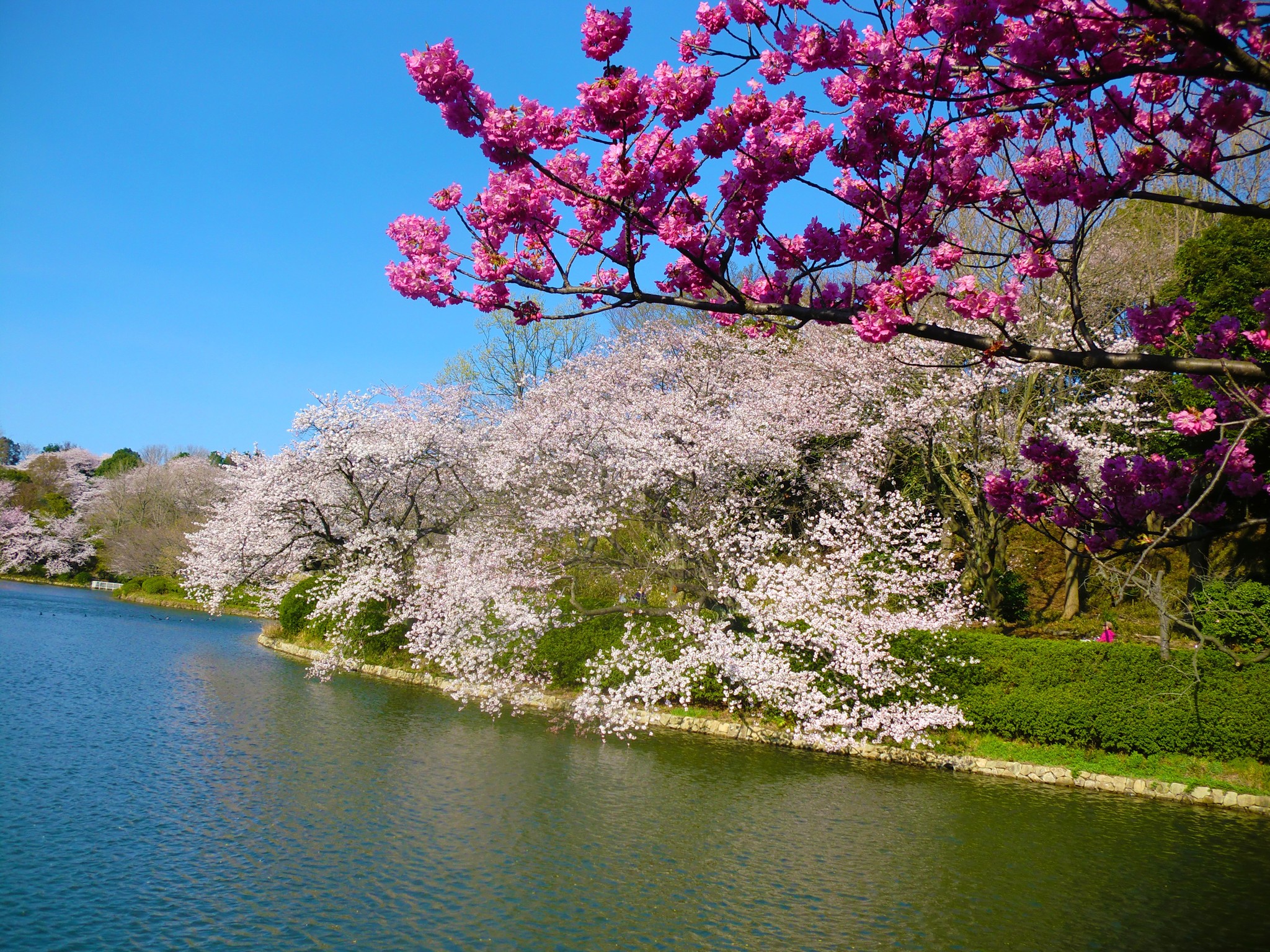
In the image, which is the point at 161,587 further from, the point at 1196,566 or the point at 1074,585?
the point at 1196,566

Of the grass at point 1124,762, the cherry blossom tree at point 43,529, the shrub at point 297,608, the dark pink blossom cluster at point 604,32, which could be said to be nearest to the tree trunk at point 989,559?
the grass at point 1124,762

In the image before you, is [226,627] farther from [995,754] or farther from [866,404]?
[995,754]

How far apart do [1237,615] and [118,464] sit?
7041cm

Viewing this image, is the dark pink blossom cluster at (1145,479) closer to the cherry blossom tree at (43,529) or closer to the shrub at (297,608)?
the shrub at (297,608)

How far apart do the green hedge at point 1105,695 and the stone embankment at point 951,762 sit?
0.69m

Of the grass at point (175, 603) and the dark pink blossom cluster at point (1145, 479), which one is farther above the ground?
the dark pink blossom cluster at point (1145, 479)

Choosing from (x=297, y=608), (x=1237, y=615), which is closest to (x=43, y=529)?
(x=297, y=608)

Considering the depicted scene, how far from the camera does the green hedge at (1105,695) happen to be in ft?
45.1

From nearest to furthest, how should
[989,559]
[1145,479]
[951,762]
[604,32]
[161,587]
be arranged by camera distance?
[604,32] → [1145,479] → [951,762] → [989,559] → [161,587]

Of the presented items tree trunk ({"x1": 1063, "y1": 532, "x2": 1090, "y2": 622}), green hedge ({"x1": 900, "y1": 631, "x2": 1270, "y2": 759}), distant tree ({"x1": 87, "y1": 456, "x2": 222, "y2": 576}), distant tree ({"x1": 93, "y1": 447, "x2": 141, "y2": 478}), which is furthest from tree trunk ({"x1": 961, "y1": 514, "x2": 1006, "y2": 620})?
distant tree ({"x1": 93, "y1": 447, "x2": 141, "y2": 478})

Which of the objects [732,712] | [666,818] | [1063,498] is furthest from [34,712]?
[1063,498]

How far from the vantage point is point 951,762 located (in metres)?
15.0

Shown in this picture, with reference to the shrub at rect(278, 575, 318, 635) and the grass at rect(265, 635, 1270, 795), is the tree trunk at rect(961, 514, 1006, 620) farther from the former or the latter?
the shrub at rect(278, 575, 318, 635)

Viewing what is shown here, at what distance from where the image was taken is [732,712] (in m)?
16.8
